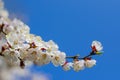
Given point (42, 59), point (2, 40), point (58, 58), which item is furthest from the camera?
point (58, 58)

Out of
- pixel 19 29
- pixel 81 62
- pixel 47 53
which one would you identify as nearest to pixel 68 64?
pixel 81 62

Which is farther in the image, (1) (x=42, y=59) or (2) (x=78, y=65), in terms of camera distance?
(2) (x=78, y=65)

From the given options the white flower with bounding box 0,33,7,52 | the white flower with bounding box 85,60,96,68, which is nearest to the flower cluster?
the white flower with bounding box 85,60,96,68

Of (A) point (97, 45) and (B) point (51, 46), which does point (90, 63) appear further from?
(B) point (51, 46)

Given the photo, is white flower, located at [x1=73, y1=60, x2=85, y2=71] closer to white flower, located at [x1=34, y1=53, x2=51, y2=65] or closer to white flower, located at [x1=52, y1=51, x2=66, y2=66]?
white flower, located at [x1=52, y1=51, x2=66, y2=66]

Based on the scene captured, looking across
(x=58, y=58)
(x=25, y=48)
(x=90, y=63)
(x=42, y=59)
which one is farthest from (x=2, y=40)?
(x=90, y=63)

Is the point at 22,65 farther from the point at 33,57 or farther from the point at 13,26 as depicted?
the point at 13,26

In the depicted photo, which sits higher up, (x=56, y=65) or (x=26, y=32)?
(x=26, y=32)

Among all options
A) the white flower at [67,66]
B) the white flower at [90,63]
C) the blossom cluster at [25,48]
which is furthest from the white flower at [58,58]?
the white flower at [90,63]
